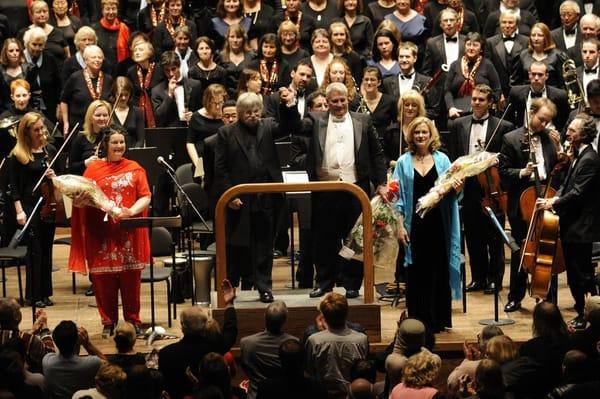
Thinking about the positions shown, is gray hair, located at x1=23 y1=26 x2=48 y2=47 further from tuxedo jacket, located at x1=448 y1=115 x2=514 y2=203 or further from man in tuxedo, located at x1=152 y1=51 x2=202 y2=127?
tuxedo jacket, located at x1=448 y1=115 x2=514 y2=203

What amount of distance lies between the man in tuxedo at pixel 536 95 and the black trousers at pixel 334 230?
2306 millimetres

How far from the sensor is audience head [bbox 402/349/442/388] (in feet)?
23.6

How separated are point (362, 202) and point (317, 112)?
1014 millimetres

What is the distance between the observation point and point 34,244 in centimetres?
1032

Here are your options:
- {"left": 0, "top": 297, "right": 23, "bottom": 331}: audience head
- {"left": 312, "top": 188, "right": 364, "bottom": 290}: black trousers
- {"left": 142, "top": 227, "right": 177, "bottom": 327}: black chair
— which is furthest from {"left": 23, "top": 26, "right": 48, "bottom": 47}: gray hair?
{"left": 0, "top": 297, "right": 23, "bottom": 331}: audience head

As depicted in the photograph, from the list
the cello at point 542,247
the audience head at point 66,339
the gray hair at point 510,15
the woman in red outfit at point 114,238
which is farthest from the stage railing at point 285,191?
the gray hair at point 510,15

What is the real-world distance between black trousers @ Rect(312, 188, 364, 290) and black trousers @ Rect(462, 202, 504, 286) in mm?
1299

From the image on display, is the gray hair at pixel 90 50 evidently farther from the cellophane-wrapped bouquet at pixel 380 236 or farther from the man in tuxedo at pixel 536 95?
the cellophane-wrapped bouquet at pixel 380 236

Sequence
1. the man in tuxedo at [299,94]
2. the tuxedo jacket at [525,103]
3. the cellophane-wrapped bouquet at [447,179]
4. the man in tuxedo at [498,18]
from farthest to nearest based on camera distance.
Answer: the man in tuxedo at [498,18] < the tuxedo jacket at [525,103] < the man in tuxedo at [299,94] < the cellophane-wrapped bouquet at [447,179]

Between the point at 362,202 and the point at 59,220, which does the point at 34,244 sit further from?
the point at 362,202

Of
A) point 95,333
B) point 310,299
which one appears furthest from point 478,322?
point 95,333

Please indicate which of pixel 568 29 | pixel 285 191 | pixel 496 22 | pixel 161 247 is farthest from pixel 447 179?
pixel 496 22

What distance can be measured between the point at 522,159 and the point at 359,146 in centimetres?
119

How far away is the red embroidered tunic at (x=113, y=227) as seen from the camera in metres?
9.47
